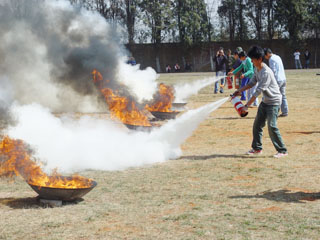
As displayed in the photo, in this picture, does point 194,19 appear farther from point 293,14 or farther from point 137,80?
point 137,80

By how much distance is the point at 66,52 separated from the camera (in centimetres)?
1719

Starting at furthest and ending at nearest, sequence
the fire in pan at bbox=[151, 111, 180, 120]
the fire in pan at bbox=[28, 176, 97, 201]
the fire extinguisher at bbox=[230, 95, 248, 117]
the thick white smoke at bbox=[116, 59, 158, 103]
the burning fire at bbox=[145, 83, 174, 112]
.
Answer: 1. the thick white smoke at bbox=[116, 59, 158, 103]
2. the burning fire at bbox=[145, 83, 174, 112]
3. the fire in pan at bbox=[151, 111, 180, 120]
4. the fire extinguisher at bbox=[230, 95, 248, 117]
5. the fire in pan at bbox=[28, 176, 97, 201]

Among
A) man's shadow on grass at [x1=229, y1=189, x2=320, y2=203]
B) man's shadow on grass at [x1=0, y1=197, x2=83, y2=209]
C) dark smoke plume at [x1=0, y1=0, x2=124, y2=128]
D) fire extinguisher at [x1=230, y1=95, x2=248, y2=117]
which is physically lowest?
man's shadow on grass at [x1=229, y1=189, x2=320, y2=203]

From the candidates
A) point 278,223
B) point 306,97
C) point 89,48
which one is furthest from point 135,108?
point 306,97

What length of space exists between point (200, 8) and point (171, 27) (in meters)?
4.79

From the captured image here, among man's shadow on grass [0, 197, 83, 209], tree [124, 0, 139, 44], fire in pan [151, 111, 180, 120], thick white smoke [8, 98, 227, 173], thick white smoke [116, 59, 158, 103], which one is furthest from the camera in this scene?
tree [124, 0, 139, 44]

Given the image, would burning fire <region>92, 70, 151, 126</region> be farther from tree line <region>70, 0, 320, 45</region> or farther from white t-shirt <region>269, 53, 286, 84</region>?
tree line <region>70, 0, 320, 45</region>

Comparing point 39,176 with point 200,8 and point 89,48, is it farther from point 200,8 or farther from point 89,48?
point 200,8

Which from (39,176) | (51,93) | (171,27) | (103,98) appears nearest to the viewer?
(39,176)

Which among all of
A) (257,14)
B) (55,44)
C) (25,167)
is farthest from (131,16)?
(25,167)

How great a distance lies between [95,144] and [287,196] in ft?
14.6

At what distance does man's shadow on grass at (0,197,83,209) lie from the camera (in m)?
6.24

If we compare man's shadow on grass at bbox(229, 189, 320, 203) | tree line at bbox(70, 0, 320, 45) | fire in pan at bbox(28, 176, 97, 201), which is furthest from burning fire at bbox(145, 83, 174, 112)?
tree line at bbox(70, 0, 320, 45)

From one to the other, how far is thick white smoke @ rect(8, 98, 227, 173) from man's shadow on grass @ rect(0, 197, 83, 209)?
54.0 inches
